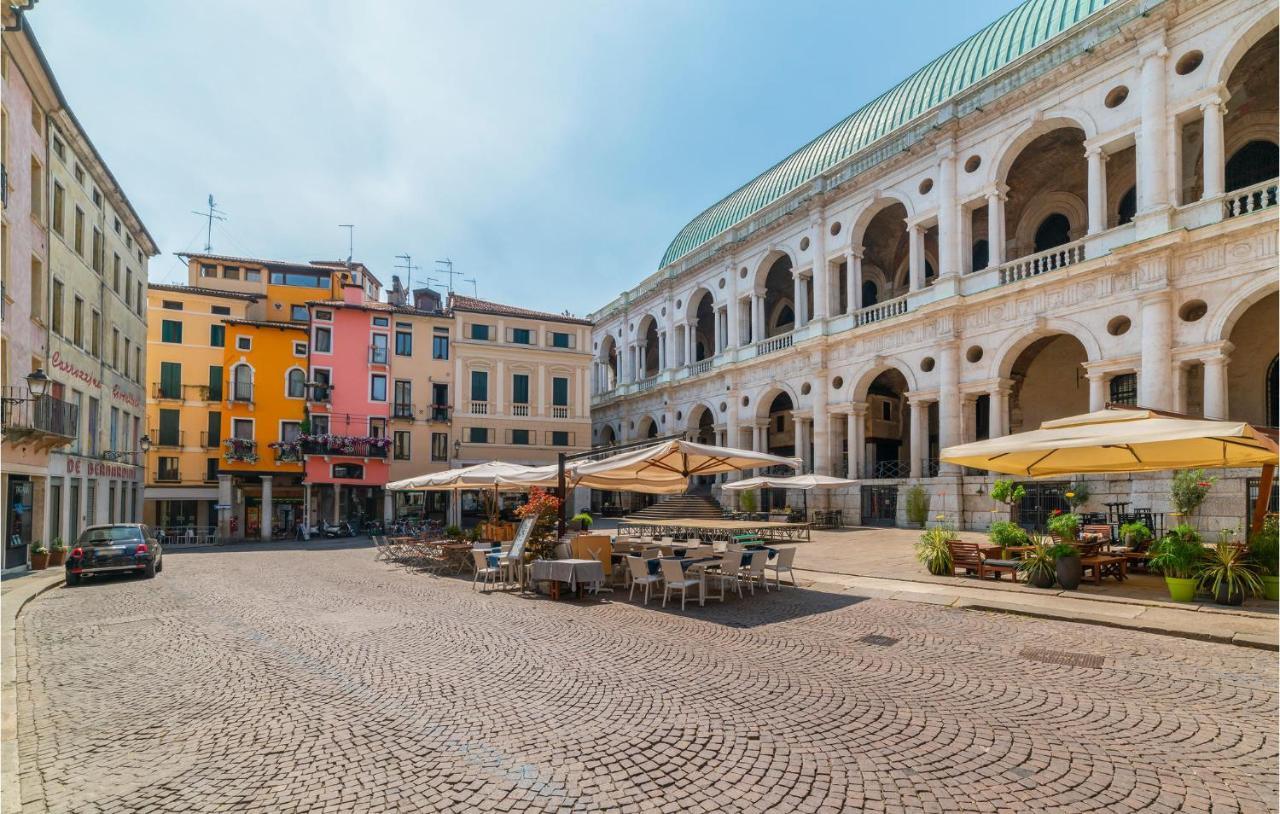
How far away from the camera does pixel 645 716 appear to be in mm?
5582

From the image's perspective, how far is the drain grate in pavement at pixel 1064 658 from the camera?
714 centimetres

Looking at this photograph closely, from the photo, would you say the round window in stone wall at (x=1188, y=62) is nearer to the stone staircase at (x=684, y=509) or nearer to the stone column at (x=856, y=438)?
the stone column at (x=856, y=438)

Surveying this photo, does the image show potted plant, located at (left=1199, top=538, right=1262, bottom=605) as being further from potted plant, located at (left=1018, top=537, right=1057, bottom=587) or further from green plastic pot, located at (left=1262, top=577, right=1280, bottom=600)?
Result: potted plant, located at (left=1018, top=537, right=1057, bottom=587)

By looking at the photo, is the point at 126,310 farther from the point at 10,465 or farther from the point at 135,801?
the point at 135,801

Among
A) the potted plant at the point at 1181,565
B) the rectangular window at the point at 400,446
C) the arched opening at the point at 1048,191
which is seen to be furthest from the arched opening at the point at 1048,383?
the rectangular window at the point at 400,446

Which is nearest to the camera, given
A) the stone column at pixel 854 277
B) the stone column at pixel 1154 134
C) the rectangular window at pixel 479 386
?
the stone column at pixel 1154 134

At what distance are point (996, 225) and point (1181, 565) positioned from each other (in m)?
17.3

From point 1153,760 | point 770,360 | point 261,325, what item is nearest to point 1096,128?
point 770,360

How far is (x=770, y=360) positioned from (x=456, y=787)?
3078 cm

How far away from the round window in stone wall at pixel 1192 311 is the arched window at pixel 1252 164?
5.59 metres

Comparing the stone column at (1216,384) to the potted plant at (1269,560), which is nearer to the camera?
the potted plant at (1269,560)

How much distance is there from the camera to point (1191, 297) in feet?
60.8

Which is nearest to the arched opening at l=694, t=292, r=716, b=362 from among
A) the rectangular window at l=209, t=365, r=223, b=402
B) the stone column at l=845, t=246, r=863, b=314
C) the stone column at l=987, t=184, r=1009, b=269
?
the stone column at l=845, t=246, r=863, b=314

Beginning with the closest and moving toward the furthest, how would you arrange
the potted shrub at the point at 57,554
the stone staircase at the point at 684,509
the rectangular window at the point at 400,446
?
the potted shrub at the point at 57,554 < the stone staircase at the point at 684,509 < the rectangular window at the point at 400,446
